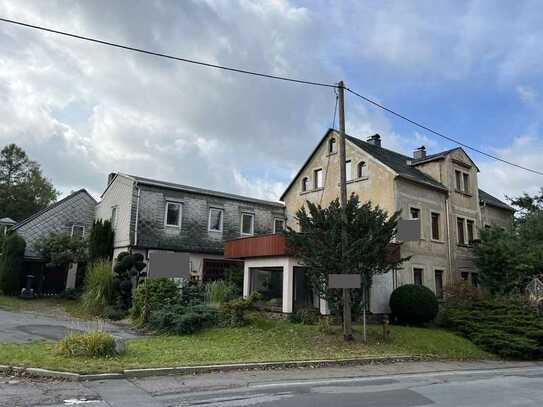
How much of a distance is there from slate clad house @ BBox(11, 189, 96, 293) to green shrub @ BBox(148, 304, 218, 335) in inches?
614

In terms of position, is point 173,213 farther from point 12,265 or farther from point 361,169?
point 361,169

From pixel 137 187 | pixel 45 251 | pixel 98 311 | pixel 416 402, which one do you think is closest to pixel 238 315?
pixel 98 311

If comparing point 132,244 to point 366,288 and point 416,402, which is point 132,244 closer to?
point 366,288

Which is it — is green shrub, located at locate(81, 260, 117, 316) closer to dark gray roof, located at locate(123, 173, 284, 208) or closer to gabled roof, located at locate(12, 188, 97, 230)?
dark gray roof, located at locate(123, 173, 284, 208)

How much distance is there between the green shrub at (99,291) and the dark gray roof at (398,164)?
49.6ft

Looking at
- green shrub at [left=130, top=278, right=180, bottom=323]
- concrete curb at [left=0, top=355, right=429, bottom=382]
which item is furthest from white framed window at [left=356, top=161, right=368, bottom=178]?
concrete curb at [left=0, top=355, right=429, bottom=382]

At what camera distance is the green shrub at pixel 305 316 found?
17.6 metres

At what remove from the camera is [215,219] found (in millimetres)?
28531

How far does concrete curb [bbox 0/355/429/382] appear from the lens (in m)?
8.59

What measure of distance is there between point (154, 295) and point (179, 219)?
885 cm

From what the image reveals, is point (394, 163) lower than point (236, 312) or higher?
higher

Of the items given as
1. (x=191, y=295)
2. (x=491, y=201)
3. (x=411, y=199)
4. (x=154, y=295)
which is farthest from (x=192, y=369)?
(x=491, y=201)

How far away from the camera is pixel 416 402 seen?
781 centimetres

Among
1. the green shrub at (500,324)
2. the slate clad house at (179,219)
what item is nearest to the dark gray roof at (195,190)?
the slate clad house at (179,219)
